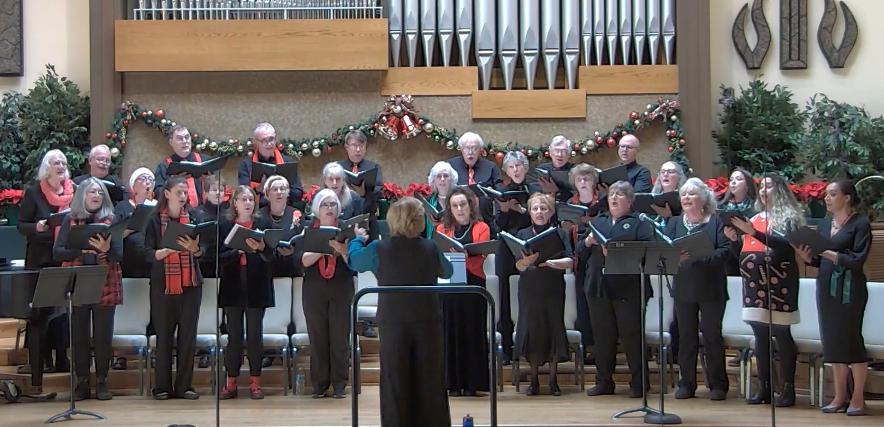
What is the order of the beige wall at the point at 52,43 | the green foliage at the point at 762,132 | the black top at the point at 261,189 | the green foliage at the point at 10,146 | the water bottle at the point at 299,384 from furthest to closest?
the beige wall at the point at 52,43, the green foliage at the point at 10,146, the green foliage at the point at 762,132, the black top at the point at 261,189, the water bottle at the point at 299,384

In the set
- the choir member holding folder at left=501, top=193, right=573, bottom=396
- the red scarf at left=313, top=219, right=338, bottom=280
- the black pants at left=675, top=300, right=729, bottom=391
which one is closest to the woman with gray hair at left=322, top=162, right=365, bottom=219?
the red scarf at left=313, top=219, right=338, bottom=280

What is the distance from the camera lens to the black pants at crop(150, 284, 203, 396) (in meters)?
6.30

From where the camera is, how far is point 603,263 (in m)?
6.32

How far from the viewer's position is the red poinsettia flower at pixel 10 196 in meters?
8.20

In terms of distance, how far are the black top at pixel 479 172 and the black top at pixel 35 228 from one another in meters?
2.49

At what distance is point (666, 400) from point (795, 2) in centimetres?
404

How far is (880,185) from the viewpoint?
320 inches

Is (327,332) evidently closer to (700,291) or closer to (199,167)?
(199,167)

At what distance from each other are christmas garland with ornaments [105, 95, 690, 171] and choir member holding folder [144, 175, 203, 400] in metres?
2.40

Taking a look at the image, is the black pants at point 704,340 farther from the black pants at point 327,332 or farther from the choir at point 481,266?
the black pants at point 327,332

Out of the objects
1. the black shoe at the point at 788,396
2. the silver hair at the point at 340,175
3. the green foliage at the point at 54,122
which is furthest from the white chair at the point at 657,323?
the green foliage at the point at 54,122

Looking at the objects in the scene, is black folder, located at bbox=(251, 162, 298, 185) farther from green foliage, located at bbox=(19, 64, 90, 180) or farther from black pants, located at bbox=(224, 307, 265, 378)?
green foliage, located at bbox=(19, 64, 90, 180)

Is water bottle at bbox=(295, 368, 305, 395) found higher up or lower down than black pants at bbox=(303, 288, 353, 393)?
lower down

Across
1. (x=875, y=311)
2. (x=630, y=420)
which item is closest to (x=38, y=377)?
(x=630, y=420)
